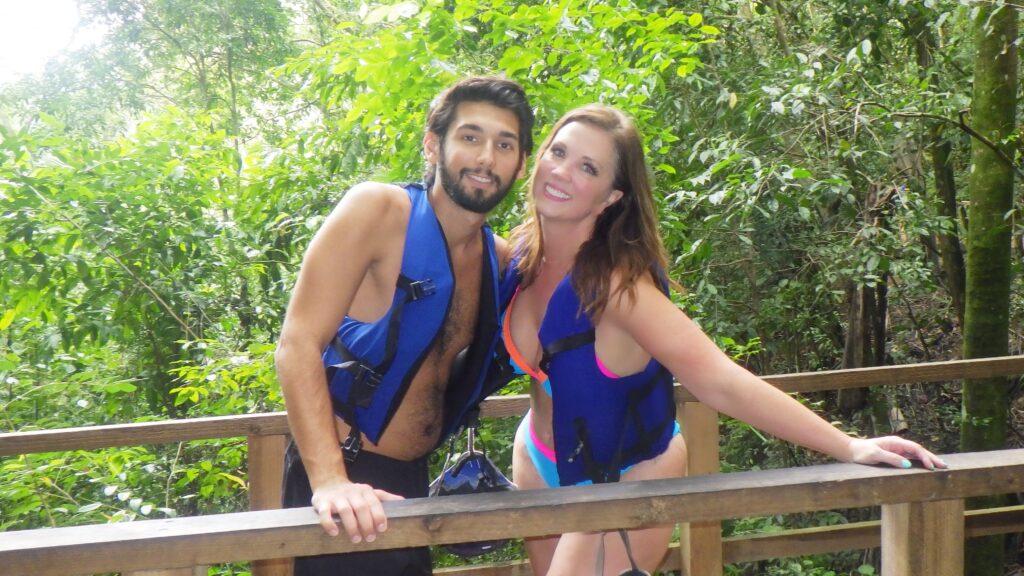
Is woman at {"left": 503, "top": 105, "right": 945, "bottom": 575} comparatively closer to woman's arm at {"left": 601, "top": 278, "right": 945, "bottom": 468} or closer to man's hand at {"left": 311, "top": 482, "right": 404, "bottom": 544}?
woman's arm at {"left": 601, "top": 278, "right": 945, "bottom": 468}

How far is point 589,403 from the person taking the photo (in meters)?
1.99

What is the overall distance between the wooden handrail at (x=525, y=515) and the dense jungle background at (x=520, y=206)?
1.87 metres

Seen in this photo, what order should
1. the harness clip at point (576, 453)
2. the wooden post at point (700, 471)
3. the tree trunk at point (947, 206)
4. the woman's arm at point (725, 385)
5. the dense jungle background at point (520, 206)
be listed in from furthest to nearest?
the tree trunk at point (947, 206), the dense jungle background at point (520, 206), the wooden post at point (700, 471), the harness clip at point (576, 453), the woman's arm at point (725, 385)

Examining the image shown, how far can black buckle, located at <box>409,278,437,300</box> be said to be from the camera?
192 centimetres

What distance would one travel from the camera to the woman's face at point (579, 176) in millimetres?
2078

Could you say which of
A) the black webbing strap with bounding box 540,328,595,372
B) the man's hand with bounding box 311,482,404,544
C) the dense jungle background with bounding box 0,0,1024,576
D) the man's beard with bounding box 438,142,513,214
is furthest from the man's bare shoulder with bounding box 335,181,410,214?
the dense jungle background with bounding box 0,0,1024,576

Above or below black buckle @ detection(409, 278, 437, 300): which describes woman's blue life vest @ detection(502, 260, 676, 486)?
below

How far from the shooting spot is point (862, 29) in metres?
5.59

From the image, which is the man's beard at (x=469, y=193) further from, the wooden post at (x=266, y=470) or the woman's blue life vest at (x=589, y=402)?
the wooden post at (x=266, y=470)

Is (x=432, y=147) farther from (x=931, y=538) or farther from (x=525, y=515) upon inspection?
(x=931, y=538)

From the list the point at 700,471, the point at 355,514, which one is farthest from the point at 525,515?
the point at 700,471

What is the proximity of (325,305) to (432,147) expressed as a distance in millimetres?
566

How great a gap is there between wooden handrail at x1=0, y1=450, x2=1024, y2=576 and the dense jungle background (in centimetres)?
187

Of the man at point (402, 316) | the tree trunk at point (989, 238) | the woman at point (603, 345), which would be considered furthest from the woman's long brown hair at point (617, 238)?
the tree trunk at point (989, 238)
